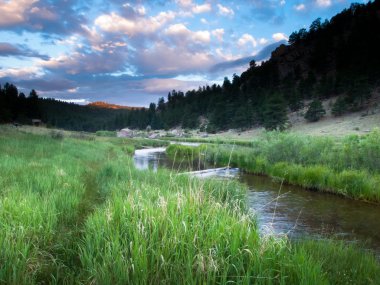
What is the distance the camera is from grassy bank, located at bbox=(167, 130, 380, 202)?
63.9 ft

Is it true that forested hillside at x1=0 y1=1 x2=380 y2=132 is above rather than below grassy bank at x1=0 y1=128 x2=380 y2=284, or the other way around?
above

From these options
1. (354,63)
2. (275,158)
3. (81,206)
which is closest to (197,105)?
(354,63)

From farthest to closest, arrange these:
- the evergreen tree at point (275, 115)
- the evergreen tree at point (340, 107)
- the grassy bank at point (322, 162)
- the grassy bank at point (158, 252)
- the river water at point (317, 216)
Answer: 1. the evergreen tree at point (275, 115)
2. the evergreen tree at point (340, 107)
3. the grassy bank at point (322, 162)
4. the river water at point (317, 216)
5. the grassy bank at point (158, 252)

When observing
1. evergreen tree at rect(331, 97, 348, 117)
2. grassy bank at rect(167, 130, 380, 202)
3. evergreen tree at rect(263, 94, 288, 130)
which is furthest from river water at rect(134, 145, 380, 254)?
evergreen tree at rect(331, 97, 348, 117)

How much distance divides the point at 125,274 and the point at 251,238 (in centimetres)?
208

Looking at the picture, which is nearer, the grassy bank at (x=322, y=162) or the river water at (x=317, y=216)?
the river water at (x=317, y=216)

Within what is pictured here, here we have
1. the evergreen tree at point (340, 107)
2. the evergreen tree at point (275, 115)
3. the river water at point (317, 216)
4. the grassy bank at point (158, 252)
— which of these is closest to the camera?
the grassy bank at point (158, 252)

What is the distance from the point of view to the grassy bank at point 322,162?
19.5 metres

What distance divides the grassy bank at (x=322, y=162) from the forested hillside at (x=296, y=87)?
189 ft

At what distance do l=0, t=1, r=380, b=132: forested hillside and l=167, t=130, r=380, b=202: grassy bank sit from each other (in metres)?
57.7

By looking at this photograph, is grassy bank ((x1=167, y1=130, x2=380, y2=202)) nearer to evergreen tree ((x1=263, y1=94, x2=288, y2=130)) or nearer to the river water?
the river water

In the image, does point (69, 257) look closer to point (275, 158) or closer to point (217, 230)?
point (217, 230)

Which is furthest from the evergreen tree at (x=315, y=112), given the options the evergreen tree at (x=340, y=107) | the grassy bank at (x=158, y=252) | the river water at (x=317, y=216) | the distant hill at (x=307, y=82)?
the grassy bank at (x=158, y=252)

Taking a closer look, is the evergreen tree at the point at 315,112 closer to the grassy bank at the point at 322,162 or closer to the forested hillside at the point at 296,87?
the forested hillside at the point at 296,87
